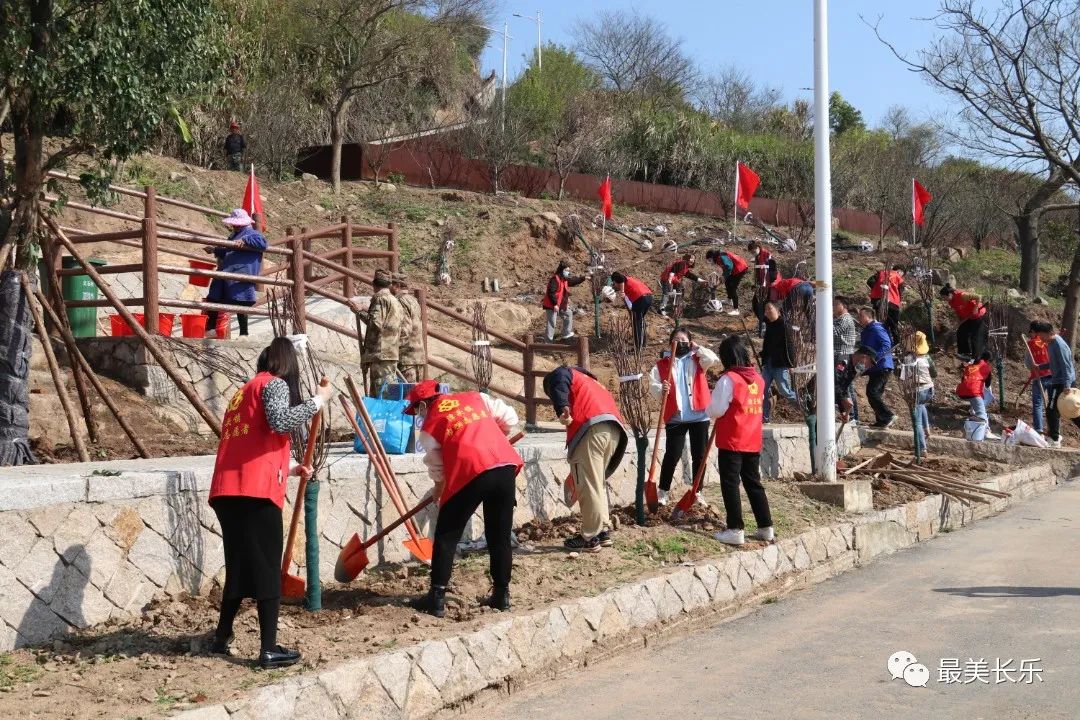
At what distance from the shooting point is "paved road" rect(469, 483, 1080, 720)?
229 inches

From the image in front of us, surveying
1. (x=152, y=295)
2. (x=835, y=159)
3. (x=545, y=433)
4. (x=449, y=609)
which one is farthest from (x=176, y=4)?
(x=835, y=159)

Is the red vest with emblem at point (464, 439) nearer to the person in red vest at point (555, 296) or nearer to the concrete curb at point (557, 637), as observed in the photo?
the concrete curb at point (557, 637)

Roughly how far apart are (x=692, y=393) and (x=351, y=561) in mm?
3793

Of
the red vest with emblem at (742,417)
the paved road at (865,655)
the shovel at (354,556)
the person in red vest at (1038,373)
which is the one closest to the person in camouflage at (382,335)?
the red vest with emblem at (742,417)

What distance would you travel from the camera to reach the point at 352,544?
23.6ft

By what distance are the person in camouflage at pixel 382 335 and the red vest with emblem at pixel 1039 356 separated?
10.5m

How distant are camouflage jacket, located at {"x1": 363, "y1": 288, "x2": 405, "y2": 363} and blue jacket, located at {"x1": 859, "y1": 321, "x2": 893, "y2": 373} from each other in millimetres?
7479

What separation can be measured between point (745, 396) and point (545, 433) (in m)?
3.46

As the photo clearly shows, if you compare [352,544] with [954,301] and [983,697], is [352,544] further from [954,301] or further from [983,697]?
[954,301]

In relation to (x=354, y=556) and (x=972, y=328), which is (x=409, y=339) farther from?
(x=972, y=328)

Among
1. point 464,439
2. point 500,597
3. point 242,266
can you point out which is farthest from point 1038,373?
point 464,439

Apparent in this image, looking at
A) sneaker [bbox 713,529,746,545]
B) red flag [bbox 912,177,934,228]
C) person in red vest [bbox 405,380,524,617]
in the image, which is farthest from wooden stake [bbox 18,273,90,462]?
red flag [bbox 912,177,934,228]

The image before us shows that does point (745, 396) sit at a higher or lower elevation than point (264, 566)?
higher

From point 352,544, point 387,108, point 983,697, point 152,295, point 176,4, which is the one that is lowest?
point 983,697
